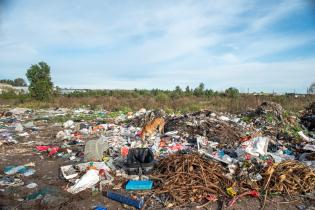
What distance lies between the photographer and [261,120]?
8.39 meters

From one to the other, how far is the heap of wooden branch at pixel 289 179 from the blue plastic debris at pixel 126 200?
1756 millimetres

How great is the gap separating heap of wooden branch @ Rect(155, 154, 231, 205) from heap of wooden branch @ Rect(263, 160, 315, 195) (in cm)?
59

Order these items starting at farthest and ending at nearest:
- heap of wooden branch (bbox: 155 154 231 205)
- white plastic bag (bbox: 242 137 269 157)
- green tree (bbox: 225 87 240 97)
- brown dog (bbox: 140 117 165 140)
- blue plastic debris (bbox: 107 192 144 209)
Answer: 1. green tree (bbox: 225 87 240 97)
2. brown dog (bbox: 140 117 165 140)
3. white plastic bag (bbox: 242 137 269 157)
4. heap of wooden branch (bbox: 155 154 231 205)
5. blue plastic debris (bbox: 107 192 144 209)

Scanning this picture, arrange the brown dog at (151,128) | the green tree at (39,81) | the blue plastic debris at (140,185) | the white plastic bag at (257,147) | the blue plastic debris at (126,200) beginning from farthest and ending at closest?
the green tree at (39,81) → the brown dog at (151,128) → the white plastic bag at (257,147) → the blue plastic debris at (140,185) → the blue plastic debris at (126,200)

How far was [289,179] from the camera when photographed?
3.72 meters

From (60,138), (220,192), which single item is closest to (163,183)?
(220,192)

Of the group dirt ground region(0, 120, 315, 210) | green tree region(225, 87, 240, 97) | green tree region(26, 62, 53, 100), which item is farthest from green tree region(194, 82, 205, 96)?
dirt ground region(0, 120, 315, 210)

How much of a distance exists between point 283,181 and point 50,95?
21.0 meters

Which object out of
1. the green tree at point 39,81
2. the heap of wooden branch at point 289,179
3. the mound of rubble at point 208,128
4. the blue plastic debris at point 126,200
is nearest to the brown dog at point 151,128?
the mound of rubble at point 208,128

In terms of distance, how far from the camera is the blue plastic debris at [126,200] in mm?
3273

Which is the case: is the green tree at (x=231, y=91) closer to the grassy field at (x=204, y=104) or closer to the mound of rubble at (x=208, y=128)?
the grassy field at (x=204, y=104)

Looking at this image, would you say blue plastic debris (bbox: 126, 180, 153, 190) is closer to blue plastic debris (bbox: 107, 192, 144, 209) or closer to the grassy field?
blue plastic debris (bbox: 107, 192, 144, 209)

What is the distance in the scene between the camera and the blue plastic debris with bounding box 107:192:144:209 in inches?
129

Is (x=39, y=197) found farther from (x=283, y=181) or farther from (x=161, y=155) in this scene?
(x=283, y=181)
